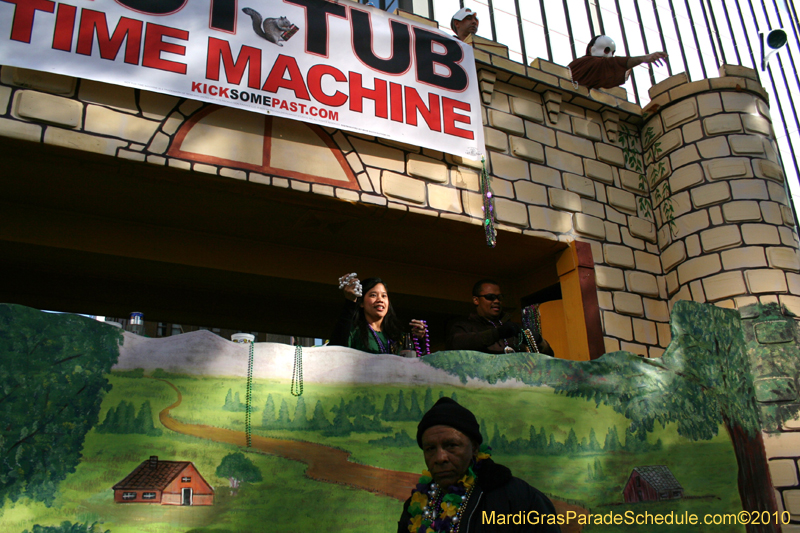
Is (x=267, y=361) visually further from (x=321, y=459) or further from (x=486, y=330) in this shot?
(x=486, y=330)

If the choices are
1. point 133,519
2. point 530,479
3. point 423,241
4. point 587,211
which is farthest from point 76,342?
point 587,211

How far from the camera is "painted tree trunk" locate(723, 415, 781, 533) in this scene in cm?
464

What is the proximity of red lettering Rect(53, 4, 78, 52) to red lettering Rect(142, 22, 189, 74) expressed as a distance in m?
0.49

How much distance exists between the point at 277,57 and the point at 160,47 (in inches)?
34.7

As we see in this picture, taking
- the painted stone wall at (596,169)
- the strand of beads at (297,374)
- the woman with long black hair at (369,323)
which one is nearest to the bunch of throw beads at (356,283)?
the woman with long black hair at (369,323)

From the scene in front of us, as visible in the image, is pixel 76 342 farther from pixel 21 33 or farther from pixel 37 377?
pixel 21 33

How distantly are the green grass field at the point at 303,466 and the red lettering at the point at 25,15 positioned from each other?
260 centimetres

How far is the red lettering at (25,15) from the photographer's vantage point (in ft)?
14.3

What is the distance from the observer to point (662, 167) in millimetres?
6691

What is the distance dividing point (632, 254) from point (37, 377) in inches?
208

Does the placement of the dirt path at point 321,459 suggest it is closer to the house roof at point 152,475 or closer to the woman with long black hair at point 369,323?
the house roof at point 152,475

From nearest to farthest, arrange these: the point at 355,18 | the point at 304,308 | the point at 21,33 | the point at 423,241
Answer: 1. the point at 21,33
2. the point at 355,18
3. the point at 423,241
4. the point at 304,308

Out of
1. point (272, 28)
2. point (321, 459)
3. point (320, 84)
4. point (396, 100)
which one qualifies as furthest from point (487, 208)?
point (321, 459)

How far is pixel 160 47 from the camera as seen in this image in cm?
475
